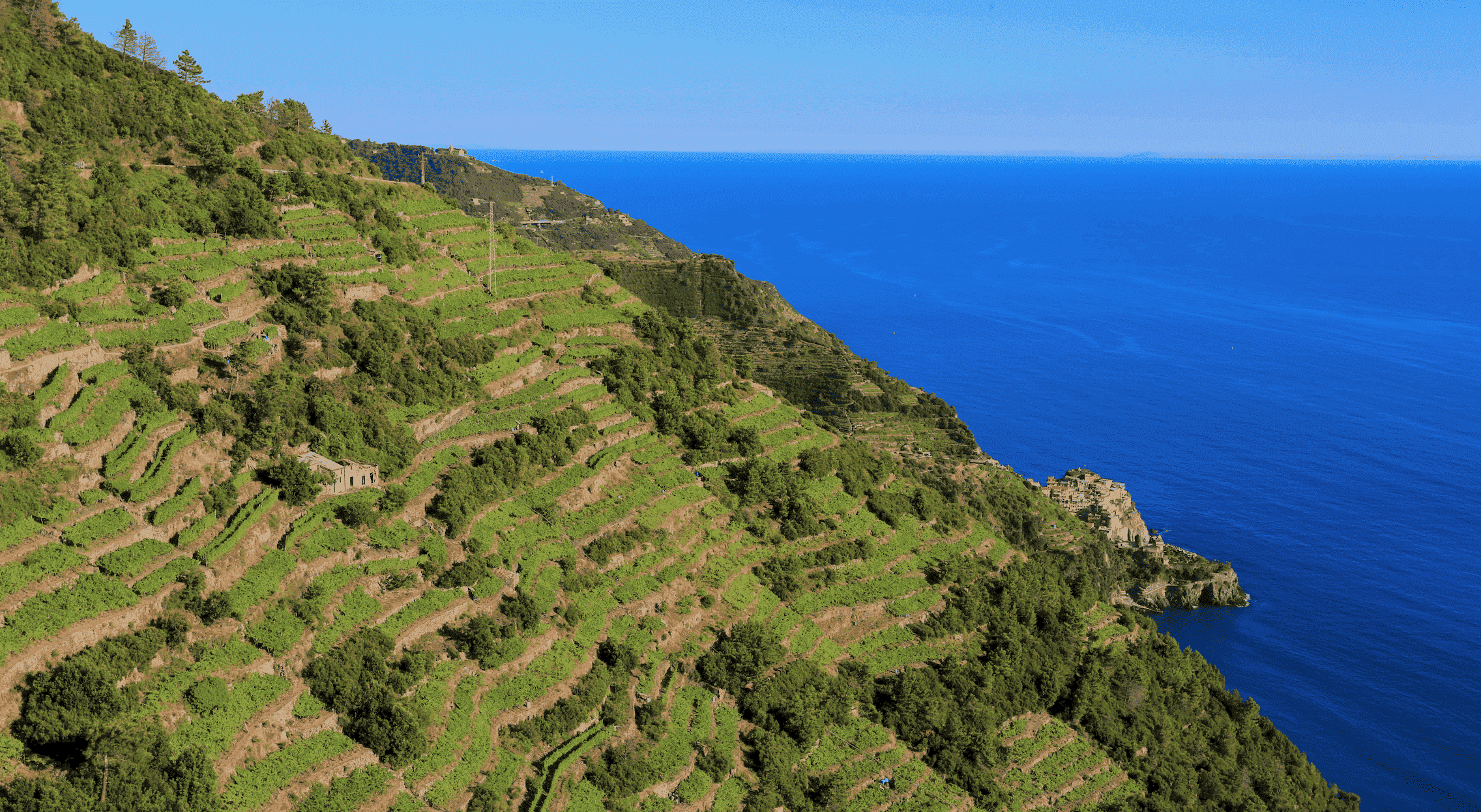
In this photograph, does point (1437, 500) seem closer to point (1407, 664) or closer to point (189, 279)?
point (1407, 664)

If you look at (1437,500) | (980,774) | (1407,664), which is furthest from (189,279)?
(1437,500)

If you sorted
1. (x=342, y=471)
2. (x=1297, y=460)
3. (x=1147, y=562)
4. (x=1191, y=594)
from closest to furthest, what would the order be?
1. (x=342, y=471)
2. (x=1191, y=594)
3. (x=1147, y=562)
4. (x=1297, y=460)

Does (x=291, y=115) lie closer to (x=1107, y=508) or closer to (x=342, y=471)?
(x=342, y=471)

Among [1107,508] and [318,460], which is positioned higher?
[318,460]

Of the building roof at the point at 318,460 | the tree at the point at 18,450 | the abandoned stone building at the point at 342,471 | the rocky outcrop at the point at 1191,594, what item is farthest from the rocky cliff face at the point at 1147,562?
the tree at the point at 18,450

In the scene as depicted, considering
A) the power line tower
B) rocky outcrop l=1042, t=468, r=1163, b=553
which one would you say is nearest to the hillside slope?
the power line tower

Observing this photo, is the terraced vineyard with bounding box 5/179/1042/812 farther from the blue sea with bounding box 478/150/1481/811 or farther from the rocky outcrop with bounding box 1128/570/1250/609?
the blue sea with bounding box 478/150/1481/811

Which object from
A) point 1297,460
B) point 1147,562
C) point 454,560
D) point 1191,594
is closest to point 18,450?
point 454,560
